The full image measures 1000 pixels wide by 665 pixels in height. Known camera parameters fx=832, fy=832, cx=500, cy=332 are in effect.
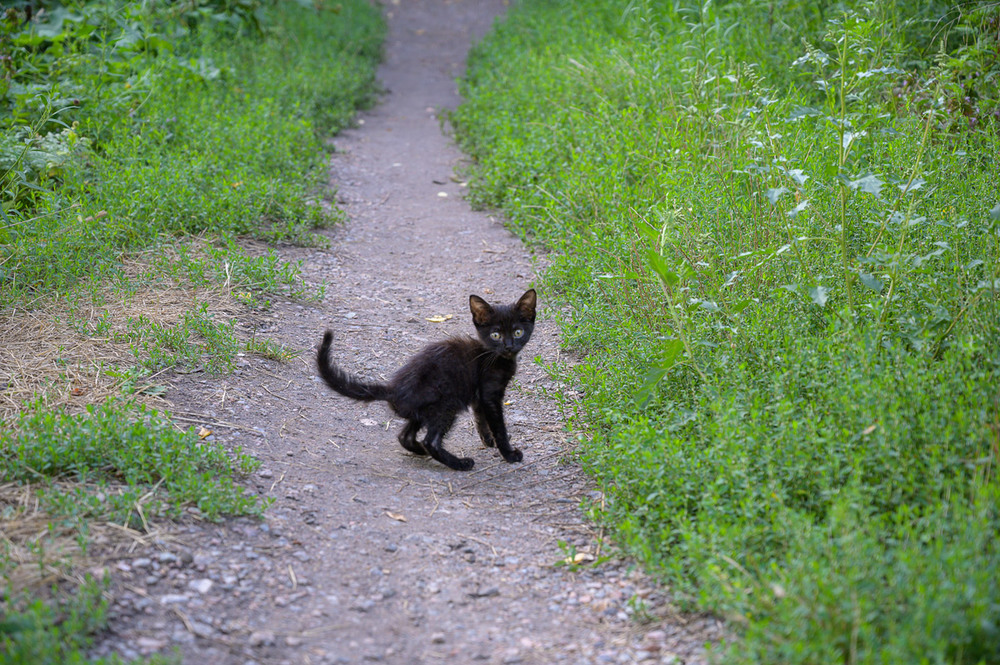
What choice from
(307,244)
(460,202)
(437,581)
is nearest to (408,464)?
(437,581)

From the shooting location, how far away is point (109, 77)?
324 inches

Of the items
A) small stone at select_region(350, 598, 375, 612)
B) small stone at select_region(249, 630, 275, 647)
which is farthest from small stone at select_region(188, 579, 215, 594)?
small stone at select_region(350, 598, 375, 612)

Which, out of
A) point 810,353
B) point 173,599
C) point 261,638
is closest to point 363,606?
point 261,638

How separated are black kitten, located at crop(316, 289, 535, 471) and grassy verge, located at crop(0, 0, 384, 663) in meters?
0.81

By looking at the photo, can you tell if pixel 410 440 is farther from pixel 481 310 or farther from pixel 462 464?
pixel 481 310

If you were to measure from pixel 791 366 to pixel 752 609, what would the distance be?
142 centimetres

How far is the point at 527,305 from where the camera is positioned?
4707mm

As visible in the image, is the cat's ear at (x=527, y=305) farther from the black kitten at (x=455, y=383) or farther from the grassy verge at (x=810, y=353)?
the grassy verge at (x=810, y=353)

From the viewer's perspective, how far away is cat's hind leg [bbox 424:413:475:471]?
4387 millimetres

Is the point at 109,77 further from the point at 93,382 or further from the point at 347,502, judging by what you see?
the point at 347,502

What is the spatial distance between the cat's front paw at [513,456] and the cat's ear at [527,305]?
0.78 m

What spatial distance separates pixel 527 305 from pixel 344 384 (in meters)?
1.12

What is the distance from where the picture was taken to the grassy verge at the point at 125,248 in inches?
131

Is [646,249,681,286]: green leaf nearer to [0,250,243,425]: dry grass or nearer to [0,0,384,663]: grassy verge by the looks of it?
[0,0,384,663]: grassy verge
